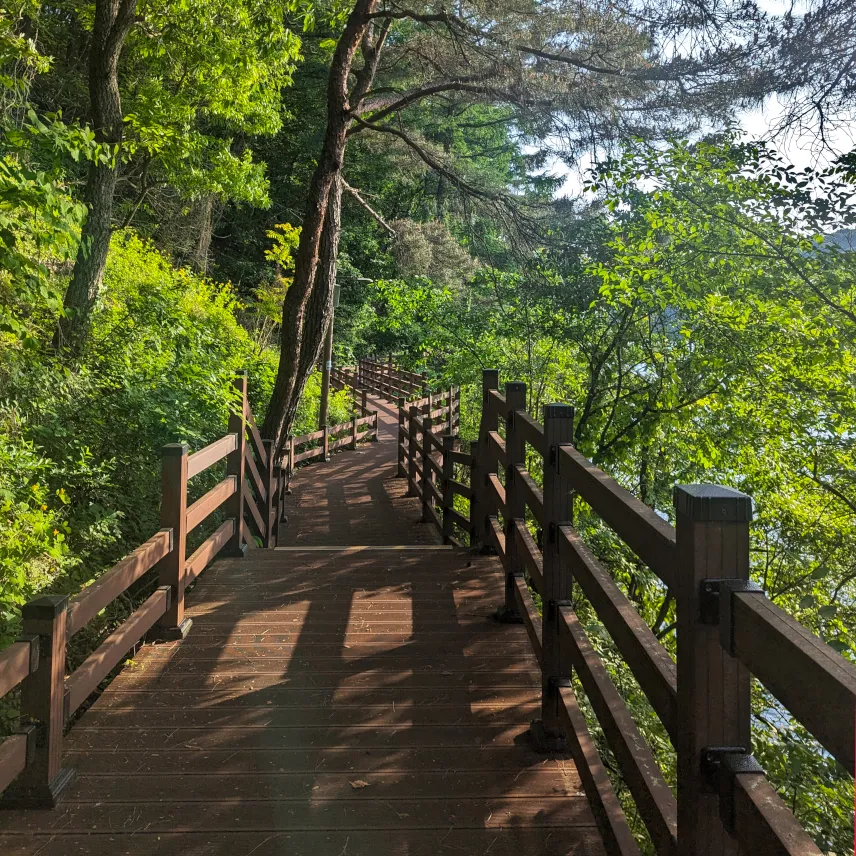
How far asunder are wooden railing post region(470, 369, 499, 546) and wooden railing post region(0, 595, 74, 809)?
11.7 feet

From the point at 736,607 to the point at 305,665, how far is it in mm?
3093

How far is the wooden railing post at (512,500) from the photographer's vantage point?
4598 mm

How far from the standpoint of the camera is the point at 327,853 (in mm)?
2676

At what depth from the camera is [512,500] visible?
4.62 metres

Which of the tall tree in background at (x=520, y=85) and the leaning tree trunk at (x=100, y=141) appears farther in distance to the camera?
the leaning tree trunk at (x=100, y=141)

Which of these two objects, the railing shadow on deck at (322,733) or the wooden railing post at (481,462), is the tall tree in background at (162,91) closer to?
the wooden railing post at (481,462)

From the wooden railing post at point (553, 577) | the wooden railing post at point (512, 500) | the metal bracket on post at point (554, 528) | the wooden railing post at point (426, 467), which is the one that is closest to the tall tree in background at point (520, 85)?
the wooden railing post at point (426, 467)

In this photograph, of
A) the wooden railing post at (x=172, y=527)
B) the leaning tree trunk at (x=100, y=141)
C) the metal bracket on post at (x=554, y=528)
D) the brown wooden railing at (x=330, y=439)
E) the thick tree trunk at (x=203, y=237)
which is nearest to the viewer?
the metal bracket on post at (x=554, y=528)

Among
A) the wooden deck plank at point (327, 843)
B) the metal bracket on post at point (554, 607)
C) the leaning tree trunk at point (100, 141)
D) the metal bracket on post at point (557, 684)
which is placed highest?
the leaning tree trunk at point (100, 141)

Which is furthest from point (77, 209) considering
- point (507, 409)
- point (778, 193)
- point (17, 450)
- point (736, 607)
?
point (778, 193)

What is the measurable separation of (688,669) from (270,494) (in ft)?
25.5

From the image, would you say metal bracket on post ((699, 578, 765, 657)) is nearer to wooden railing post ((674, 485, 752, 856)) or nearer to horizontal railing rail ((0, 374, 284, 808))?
wooden railing post ((674, 485, 752, 856))

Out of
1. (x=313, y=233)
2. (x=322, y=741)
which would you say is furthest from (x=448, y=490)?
(x=322, y=741)

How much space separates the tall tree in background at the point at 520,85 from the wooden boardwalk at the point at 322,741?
203 inches
